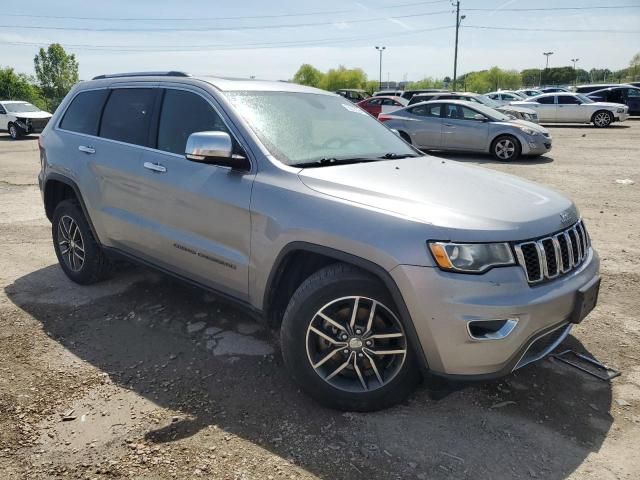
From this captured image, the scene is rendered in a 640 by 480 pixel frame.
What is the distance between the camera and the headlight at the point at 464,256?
2453 millimetres

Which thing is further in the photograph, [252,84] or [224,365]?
[252,84]

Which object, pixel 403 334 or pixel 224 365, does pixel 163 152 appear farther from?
pixel 403 334

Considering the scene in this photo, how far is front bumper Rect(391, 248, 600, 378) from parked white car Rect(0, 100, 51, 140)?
908 inches

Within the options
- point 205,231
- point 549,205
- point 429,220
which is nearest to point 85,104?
point 205,231

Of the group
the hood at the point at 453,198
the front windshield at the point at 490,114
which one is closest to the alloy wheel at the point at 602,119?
the front windshield at the point at 490,114

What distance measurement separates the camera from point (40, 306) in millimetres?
4367

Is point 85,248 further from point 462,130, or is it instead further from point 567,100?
point 567,100

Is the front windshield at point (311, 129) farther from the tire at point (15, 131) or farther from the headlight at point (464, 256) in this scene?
the tire at point (15, 131)

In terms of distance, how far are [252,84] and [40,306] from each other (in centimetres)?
253

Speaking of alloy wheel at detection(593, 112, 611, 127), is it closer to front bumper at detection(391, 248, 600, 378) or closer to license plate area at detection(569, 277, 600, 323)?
license plate area at detection(569, 277, 600, 323)

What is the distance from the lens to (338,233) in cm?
268

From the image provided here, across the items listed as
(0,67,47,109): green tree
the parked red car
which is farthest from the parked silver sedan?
(0,67,47,109): green tree

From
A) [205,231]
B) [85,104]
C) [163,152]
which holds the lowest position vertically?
[205,231]

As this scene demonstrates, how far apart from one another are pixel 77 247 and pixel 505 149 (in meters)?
10.6
